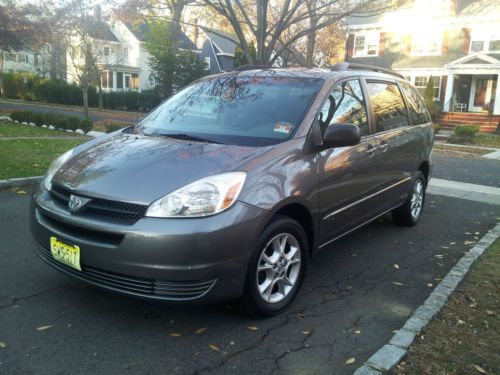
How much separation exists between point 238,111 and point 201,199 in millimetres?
1363

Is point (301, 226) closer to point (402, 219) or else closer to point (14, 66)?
point (402, 219)

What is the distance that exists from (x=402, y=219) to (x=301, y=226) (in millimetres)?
2813

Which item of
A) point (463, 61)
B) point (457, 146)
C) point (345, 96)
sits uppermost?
point (463, 61)

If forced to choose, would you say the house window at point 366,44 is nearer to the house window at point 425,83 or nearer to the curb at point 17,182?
the house window at point 425,83

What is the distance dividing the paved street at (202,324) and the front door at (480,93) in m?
27.1

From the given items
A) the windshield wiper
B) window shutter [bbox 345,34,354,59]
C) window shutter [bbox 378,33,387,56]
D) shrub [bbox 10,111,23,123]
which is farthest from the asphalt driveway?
window shutter [bbox 345,34,354,59]

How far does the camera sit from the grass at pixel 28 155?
769 cm

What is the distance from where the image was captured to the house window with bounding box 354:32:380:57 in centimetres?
3149

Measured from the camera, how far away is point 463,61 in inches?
1056

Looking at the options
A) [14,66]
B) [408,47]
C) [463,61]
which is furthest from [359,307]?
[14,66]

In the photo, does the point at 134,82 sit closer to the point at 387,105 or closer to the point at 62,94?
the point at 62,94

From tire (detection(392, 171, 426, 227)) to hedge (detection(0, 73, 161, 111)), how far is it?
27.1 metres

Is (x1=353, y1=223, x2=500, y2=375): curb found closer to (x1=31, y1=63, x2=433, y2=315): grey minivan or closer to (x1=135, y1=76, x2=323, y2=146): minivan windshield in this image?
(x1=31, y1=63, x2=433, y2=315): grey minivan

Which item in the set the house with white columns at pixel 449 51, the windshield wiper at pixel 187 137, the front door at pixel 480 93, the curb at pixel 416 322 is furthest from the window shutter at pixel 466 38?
the windshield wiper at pixel 187 137
